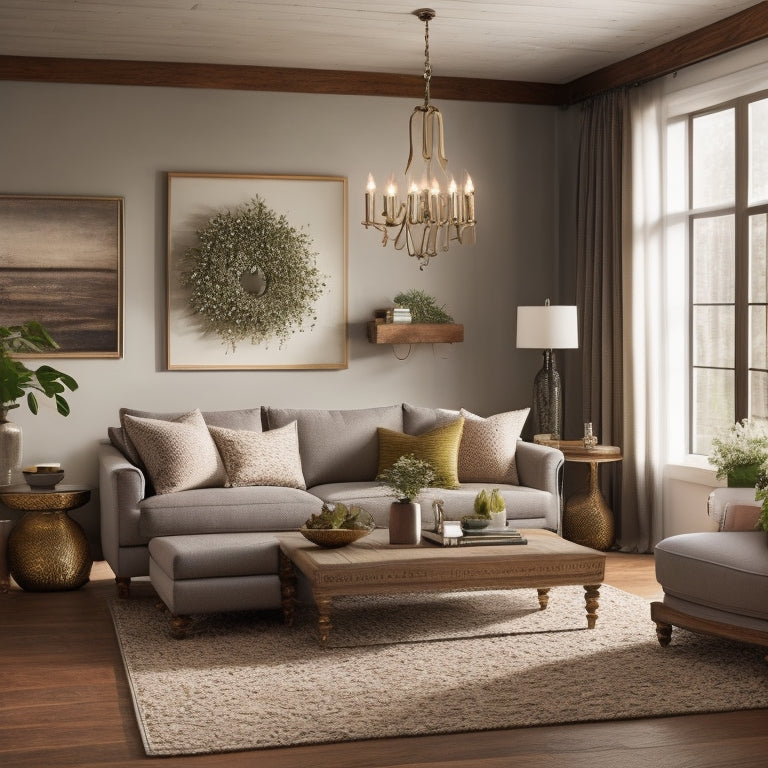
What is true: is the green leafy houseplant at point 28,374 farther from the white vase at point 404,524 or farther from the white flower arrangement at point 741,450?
the white flower arrangement at point 741,450

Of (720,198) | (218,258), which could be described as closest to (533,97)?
(720,198)

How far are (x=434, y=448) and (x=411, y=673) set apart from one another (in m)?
2.23

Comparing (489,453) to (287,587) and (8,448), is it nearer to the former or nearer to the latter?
(287,587)

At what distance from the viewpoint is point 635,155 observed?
22.0 ft

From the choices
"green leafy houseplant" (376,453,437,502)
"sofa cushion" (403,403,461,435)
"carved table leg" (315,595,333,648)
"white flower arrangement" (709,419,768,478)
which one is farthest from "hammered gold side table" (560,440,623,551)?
"carved table leg" (315,595,333,648)

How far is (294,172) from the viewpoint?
6.98 m

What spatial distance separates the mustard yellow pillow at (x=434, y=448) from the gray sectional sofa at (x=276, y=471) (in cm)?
2

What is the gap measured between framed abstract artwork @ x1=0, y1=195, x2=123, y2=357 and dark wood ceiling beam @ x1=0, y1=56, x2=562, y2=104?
72 cm

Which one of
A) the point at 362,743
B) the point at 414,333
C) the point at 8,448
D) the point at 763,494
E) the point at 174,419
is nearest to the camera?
the point at 362,743

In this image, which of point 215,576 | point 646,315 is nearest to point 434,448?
point 646,315

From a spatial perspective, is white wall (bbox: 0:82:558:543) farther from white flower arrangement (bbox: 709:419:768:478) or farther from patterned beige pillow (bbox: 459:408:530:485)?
white flower arrangement (bbox: 709:419:768:478)

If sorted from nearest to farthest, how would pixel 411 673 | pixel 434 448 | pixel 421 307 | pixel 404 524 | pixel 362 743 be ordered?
pixel 362 743
pixel 411 673
pixel 404 524
pixel 434 448
pixel 421 307

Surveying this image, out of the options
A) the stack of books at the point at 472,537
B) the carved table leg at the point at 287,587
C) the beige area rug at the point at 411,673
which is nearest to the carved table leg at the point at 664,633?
the beige area rug at the point at 411,673

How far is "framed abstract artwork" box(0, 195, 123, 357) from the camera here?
6555 millimetres
